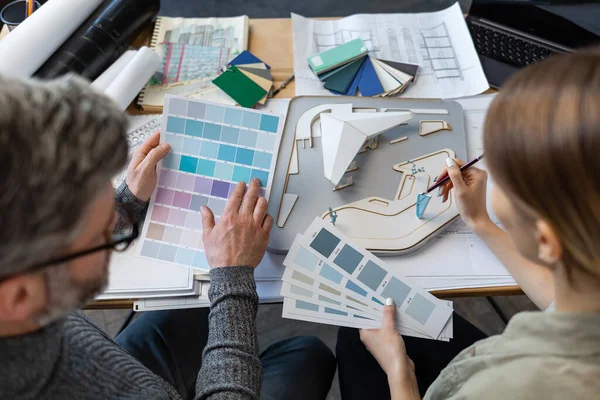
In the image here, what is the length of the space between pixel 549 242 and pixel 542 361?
0.18 m

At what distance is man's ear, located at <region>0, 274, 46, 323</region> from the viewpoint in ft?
1.56

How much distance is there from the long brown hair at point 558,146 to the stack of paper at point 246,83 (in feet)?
2.13

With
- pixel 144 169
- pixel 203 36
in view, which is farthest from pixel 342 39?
pixel 144 169

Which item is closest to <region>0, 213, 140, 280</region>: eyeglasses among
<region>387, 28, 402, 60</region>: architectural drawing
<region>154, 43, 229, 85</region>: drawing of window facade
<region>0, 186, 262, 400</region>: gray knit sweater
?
<region>0, 186, 262, 400</region>: gray knit sweater

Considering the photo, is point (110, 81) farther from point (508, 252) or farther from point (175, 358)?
point (508, 252)

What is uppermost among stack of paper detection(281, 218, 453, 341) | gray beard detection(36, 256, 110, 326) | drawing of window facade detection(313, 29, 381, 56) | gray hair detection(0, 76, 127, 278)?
gray hair detection(0, 76, 127, 278)

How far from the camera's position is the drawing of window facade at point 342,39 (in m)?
1.22

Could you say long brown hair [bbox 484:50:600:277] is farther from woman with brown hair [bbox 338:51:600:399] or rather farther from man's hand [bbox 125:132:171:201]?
man's hand [bbox 125:132:171:201]

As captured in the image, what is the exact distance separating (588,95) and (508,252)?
46 cm

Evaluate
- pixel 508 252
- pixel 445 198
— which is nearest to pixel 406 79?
pixel 445 198

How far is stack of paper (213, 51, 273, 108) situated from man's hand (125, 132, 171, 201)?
24 centimetres

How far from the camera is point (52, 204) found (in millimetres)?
434

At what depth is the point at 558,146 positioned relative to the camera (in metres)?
0.50

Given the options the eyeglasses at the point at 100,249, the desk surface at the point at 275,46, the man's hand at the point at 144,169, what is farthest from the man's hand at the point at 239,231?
the desk surface at the point at 275,46
